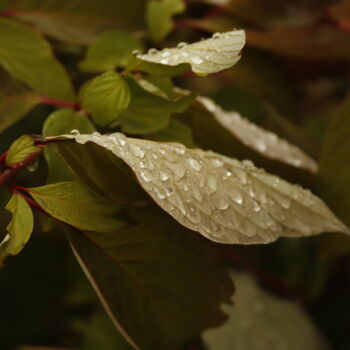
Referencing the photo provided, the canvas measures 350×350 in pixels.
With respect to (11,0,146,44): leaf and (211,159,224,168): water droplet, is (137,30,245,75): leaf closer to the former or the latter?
(211,159,224,168): water droplet

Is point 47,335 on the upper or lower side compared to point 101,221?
lower

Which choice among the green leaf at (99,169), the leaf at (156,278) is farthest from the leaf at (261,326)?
the green leaf at (99,169)

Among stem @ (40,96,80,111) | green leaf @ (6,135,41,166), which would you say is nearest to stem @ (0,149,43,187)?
green leaf @ (6,135,41,166)

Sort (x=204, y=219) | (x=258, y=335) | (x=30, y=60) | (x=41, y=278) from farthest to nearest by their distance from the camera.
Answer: (x=41, y=278) < (x=258, y=335) < (x=30, y=60) < (x=204, y=219)

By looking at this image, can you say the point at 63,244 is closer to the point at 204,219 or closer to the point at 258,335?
the point at 258,335

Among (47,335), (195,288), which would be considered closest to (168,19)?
(195,288)

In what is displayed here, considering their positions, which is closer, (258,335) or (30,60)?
(30,60)

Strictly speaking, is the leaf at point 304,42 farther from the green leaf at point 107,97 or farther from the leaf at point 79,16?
the green leaf at point 107,97
